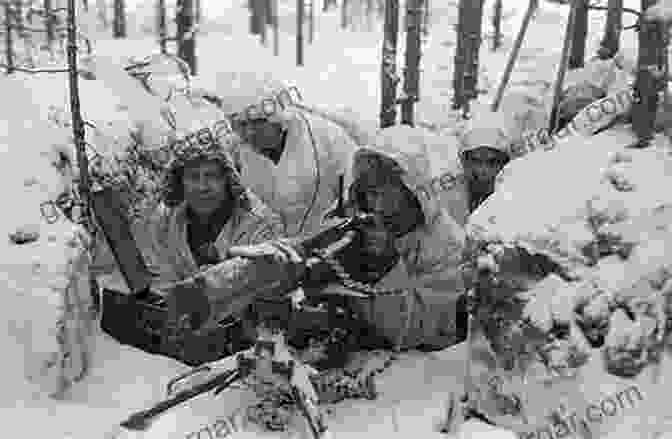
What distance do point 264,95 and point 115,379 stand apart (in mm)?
2451

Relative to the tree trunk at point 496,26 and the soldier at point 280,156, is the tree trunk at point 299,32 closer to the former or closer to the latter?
the tree trunk at point 496,26

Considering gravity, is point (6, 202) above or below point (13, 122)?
below

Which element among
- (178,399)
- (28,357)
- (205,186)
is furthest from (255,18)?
(178,399)

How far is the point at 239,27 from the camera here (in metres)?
30.6

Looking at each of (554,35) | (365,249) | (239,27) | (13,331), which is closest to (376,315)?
(365,249)

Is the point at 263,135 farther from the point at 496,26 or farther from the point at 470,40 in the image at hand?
the point at 496,26

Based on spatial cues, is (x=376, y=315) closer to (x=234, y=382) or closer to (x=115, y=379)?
(x=234, y=382)

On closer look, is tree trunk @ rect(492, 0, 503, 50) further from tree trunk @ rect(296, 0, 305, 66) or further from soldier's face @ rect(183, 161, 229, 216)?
soldier's face @ rect(183, 161, 229, 216)

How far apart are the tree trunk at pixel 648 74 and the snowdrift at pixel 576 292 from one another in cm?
9

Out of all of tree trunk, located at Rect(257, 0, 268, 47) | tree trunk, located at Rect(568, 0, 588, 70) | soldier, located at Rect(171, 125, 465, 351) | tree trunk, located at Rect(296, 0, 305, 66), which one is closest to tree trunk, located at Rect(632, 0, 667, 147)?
soldier, located at Rect(171, 125, 465, 351)

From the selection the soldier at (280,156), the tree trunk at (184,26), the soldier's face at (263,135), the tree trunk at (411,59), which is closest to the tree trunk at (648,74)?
the soldier at (280,156)

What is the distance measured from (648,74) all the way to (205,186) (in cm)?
236

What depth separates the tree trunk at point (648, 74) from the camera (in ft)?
9.48

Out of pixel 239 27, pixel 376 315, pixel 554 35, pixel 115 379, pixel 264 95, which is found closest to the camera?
pixel 115 379
